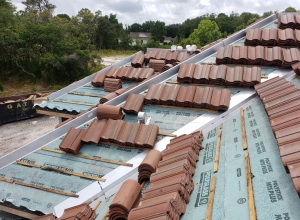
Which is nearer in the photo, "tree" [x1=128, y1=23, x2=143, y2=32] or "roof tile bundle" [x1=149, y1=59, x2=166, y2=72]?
"roof tile bundle" [x1=149, y1=59, x2=166, y2=72]

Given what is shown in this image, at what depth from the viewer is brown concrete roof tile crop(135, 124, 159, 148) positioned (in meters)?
7.30

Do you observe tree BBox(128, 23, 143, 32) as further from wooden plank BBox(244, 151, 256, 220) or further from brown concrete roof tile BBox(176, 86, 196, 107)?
wooden plank BBox(244, 151, 256, 220)

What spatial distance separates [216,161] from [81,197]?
3.57m

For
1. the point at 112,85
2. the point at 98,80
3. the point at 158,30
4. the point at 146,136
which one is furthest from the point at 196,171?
the point at 158,30

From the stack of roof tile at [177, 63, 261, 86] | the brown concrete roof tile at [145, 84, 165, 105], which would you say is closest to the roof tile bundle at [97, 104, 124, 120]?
the brown concrete roof tile at [145, 84, 165, 105]

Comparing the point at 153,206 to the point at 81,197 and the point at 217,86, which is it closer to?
the point at 81,197

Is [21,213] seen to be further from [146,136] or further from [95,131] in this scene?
[146,136]

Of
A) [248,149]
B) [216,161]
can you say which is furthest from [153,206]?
[248,149]

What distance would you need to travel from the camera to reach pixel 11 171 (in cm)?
760

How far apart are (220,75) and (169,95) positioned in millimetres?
2271

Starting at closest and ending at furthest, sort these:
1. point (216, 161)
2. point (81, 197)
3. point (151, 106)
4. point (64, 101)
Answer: point (216, 161), point (81, 197), point (151, 106), point (64, 101)

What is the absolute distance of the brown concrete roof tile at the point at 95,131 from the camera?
7.75m

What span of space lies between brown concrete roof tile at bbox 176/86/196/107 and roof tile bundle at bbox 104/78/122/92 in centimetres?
447

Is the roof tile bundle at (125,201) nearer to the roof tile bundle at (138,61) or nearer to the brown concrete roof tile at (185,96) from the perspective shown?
the brown concrete roof tile at (185,96)
